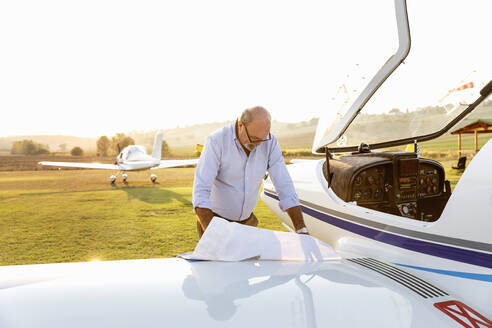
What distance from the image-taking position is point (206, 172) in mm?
2438

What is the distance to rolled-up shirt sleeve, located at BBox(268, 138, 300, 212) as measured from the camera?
250 centimetres

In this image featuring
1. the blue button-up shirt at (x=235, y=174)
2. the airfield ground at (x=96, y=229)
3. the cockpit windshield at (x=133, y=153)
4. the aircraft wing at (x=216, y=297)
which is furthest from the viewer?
the cockpit windshield at (x=133, y=153)

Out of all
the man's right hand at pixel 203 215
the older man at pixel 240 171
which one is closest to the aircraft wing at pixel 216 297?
the man's right hand at pixel 203 215

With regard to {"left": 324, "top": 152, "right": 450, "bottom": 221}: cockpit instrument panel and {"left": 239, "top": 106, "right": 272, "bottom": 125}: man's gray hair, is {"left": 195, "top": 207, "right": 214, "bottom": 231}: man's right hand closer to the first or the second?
{"left": 239, "top": 106, "right": 272, "bottom": 125}: man's gray hair

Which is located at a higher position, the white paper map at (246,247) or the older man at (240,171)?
the older man at (240,171)

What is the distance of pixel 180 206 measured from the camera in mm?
9219

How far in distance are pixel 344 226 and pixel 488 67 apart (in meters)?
1.61

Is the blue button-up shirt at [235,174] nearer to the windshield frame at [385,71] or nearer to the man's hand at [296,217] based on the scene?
the man's hand at [296,217]

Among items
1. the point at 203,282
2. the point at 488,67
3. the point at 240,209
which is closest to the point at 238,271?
the point at 203,282

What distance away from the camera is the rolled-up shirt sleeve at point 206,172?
233cm

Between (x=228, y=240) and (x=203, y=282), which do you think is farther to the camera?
(x=228, y=240)

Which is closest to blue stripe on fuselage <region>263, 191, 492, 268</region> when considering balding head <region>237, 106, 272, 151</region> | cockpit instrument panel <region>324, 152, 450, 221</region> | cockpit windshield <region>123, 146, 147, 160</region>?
cockpit instrument panel <region>324, 152, 450, 221</region>

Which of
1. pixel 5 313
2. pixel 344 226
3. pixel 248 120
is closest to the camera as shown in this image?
pixel 5 313

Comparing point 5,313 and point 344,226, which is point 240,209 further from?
point 5,313
